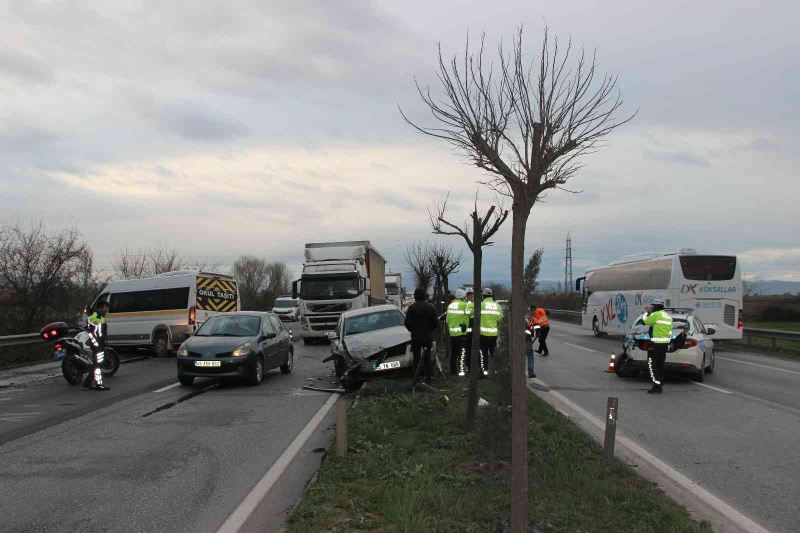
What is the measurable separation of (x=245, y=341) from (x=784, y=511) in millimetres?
10661

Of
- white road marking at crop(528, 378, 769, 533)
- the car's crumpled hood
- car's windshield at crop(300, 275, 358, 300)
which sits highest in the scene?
car's windshield at crop(300, 275, 358, 300)

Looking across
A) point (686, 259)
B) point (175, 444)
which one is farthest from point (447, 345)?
point (686, 259)

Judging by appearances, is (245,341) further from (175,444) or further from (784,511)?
(784,511)

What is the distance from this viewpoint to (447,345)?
16.8 metres

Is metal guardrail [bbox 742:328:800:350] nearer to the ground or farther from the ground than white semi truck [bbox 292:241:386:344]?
nearer to the ground

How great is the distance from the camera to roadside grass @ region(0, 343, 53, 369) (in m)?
19.3

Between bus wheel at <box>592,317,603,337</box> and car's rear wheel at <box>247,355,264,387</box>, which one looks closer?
car's rear wheel at <box>247,355,264,387</box>

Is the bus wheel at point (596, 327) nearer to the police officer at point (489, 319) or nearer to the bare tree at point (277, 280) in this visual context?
the police officer at point (489, 319)

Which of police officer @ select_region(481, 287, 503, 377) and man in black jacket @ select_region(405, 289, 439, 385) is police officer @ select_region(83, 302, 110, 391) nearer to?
man in black jacket @ select_region(405, 289, 439, 385)

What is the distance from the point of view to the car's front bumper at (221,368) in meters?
13.9

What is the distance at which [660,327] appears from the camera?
537 inches

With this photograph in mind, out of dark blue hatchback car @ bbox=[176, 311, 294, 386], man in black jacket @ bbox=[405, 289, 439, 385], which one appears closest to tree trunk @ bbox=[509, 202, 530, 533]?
man in black jacket @ bbox=[405, 289, 439, 385]

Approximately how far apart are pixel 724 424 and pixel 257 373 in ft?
28.7

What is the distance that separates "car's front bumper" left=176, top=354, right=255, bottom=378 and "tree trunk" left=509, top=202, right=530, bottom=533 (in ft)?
33.2
